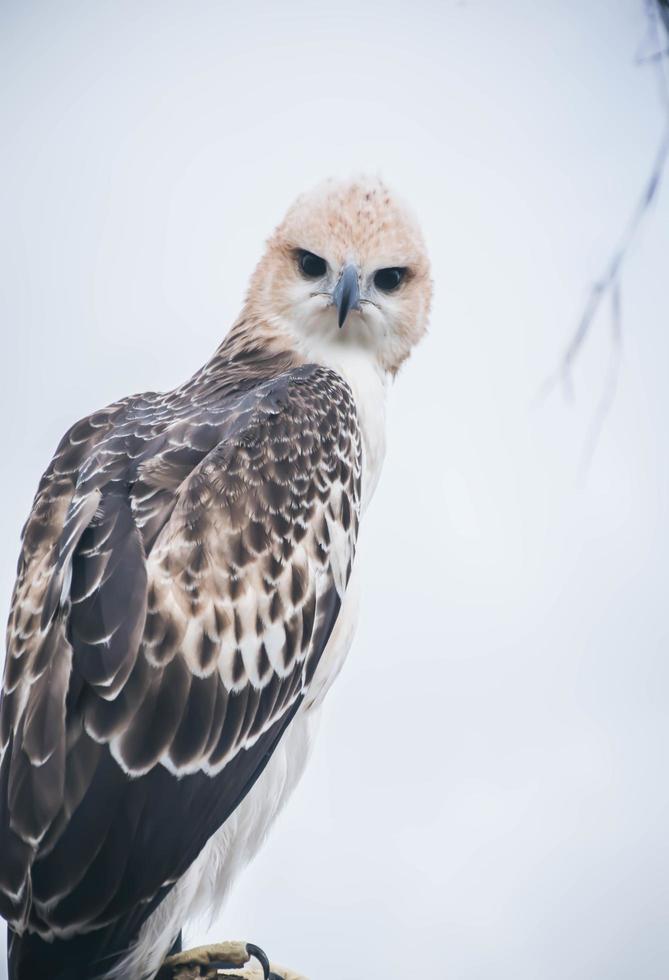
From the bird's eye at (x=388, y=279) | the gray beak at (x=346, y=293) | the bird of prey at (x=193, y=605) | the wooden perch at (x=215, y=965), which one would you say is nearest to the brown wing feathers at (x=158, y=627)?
the bird of prey at (x=193, y=605)

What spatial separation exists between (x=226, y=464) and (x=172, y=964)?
1440 millimetres

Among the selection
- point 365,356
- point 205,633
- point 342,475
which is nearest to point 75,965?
point 205,633

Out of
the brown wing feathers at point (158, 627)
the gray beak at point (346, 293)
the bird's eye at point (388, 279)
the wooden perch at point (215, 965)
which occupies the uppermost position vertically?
the bird's eye at point (388, 279)

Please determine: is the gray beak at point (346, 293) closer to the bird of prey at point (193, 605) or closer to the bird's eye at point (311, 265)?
the bird of prey at point (193, 605)

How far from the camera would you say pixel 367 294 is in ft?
12.5

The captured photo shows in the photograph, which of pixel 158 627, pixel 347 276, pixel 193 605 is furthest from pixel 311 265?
pixel 158 627

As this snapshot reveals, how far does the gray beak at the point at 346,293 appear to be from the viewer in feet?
11.9

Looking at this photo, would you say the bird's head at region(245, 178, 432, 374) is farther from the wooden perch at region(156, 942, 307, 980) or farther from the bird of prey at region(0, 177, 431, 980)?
the wooden perch at region(156, 942, 307, 980)

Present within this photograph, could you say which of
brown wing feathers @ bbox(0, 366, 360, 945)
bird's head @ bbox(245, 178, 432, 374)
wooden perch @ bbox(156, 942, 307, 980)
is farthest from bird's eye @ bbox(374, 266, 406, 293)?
wooden perch @ bbox(156, 942, 307, 980)

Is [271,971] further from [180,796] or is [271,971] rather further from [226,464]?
[226,464]

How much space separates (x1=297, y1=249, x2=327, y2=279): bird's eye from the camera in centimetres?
388

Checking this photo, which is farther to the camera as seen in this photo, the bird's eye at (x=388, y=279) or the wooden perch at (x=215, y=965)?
the bird's eye at (x=388, y=279)

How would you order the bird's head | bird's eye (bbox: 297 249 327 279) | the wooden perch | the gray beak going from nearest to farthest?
the wooden perch < the gray beak < the bird's head < bird's eye (bbox: 297 249 327 279)

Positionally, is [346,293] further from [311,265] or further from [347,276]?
[311,265]
